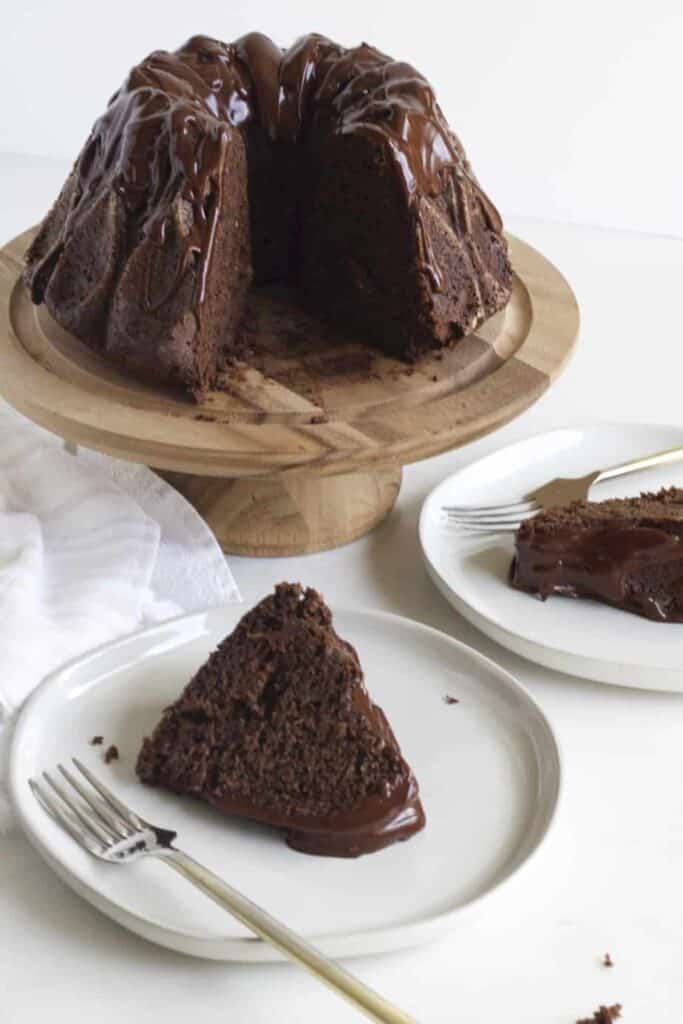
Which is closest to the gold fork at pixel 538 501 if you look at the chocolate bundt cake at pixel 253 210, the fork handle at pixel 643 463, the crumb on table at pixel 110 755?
the fork handle at pixel 643 463

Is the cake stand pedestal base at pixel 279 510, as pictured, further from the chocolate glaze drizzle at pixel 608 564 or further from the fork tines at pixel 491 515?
the chocolate glaze drizzle at pixel 608 564

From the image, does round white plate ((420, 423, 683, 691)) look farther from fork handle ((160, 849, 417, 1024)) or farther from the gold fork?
fork handle ((160, 849, 417, 1024))

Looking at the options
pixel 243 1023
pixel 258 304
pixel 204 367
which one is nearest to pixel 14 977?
pixel 243 1023

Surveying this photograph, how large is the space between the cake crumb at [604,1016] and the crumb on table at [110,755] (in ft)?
1.74

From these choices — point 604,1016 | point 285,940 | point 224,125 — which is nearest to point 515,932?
point 604,1016

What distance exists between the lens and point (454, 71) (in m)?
3.74

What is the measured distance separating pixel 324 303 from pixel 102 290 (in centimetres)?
38

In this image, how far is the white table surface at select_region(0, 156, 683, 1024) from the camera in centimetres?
132

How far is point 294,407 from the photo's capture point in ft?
6.10

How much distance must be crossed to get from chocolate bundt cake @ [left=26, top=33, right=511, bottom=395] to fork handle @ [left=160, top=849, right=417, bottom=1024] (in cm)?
71

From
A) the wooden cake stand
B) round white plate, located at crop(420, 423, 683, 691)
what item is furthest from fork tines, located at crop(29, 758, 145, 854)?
round white plate, located at crop(420, 423, 683, 691)

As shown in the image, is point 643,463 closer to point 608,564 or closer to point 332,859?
point 608,564

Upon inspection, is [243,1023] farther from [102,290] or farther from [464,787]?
[102,290]

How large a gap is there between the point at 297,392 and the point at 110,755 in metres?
0.57
